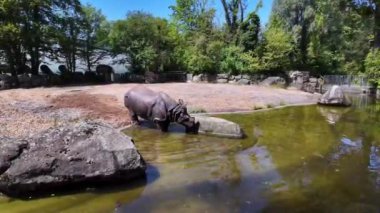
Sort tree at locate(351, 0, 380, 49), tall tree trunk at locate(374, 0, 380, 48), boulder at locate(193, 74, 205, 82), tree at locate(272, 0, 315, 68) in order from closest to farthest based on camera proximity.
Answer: tall tree trunk at locate(374, 0, 380, 48)
tree at locate(351, 0, 380, 49)
boulder at locate(193, 74, 205, 82)
tree at locate(272, 0, 315, 68)

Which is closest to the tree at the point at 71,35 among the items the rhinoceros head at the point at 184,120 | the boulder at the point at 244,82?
the boulder at the point at 244,82

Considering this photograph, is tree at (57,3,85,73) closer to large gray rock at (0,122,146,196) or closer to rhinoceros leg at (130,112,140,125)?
rhinoceros leg at (130,112,140,125)

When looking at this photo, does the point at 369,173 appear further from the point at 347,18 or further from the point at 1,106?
the point at 347,18

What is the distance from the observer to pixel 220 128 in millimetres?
10836

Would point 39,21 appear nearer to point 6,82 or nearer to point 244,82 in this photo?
point 6,82

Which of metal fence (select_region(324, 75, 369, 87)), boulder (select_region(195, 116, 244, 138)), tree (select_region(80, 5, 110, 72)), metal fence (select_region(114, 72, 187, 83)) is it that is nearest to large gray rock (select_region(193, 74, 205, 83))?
metal fence (select_region(114, 72, 187, 83))

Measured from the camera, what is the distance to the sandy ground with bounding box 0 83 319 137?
11.3 meters

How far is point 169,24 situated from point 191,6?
264cm

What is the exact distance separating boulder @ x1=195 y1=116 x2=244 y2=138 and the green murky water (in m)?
0.40

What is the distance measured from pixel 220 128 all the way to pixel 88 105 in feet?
18.8

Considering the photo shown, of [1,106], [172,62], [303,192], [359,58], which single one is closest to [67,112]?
[1,106]

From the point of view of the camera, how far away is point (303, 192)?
21.9 ft

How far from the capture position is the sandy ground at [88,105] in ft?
37.0

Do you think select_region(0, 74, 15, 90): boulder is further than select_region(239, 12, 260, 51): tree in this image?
No
